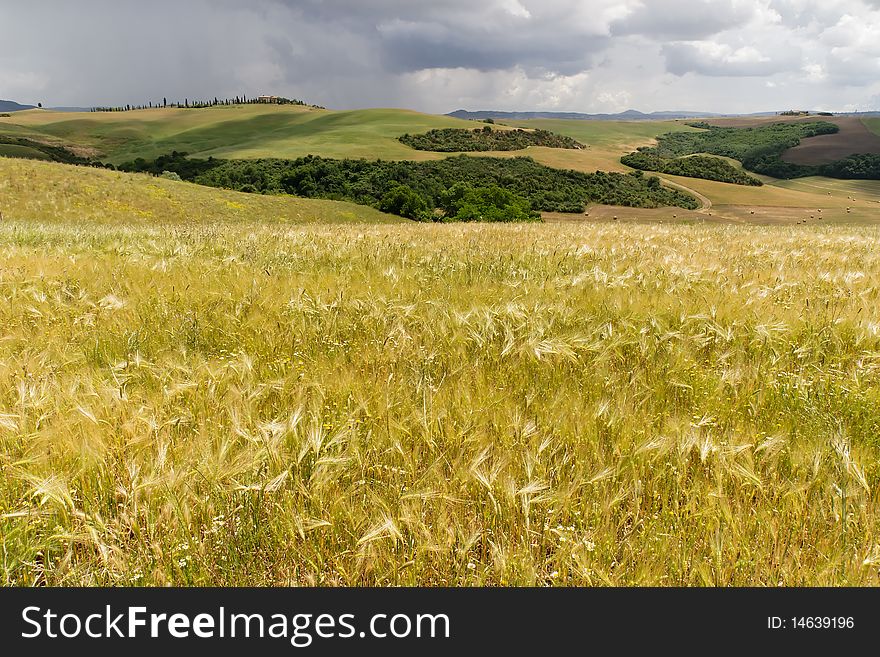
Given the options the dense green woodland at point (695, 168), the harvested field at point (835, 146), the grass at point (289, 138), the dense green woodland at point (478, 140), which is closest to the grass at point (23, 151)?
the grass at point (289, 138)

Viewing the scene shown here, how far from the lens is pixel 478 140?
13988 cm

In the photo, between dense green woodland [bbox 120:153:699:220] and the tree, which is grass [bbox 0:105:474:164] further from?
the tree

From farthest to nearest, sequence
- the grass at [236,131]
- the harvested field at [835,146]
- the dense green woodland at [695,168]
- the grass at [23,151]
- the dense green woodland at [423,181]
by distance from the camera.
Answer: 1. the harvested field at [835,146]
2. the dense green woodland at [695,168]
3. the grass at [236,131]
4. the grass at [23,151]
5. the dense green woodland at [423,181]

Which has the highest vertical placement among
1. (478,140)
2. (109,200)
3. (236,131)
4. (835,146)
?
(236,131)

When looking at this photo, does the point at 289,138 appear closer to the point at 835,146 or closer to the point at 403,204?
the point at 403,204

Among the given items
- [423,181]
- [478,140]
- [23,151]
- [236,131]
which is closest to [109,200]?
[423,181]

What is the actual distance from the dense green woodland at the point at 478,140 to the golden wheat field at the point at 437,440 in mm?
132903

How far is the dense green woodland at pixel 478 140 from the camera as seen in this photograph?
133 metres

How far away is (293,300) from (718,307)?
4.03 meters

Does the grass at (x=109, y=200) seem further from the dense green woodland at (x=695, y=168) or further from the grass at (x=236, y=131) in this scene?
the dense green woodland at (x=695, y=168)

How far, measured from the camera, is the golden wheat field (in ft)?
5.27

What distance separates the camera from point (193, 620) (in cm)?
145

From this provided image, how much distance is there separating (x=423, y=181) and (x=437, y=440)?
314ft

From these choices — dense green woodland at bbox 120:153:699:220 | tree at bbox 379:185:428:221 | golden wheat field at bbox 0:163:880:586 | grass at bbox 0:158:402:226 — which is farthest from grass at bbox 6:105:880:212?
golden wheat field at bbox 0:163:880:586
